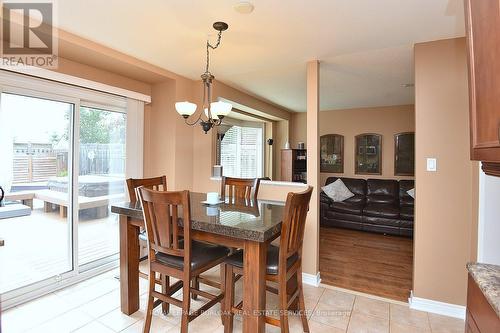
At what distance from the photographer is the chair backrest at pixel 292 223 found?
67.5 inches

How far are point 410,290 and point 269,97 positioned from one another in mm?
3578

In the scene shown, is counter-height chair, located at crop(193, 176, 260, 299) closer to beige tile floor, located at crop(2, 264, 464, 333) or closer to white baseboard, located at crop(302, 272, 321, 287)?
beige tile floor, located at crop(2, 264, 464, 333)

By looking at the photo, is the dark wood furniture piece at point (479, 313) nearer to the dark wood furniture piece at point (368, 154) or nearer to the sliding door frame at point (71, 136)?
the sliding door frame at point (71, 136)

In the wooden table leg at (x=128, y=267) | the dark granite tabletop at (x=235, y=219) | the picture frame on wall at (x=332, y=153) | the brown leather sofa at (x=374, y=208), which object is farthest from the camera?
the picture frame on wall at (x=332, y=153)

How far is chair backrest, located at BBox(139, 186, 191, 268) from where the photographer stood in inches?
68.4

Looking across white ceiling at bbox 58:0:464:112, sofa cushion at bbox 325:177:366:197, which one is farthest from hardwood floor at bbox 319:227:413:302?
white ceiling at bbox 58:0:464:112

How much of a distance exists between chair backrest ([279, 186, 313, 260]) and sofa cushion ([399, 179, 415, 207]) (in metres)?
3.94

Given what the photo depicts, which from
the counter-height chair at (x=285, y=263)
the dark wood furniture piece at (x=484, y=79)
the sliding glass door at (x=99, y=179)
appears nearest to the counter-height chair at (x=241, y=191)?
the counter-height chair at (x=285, y=263)

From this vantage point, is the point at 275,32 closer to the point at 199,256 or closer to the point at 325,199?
the point at 199,256

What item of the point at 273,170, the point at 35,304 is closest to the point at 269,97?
the point at 273,170

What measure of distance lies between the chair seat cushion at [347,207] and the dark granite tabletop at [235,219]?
3.12 metres

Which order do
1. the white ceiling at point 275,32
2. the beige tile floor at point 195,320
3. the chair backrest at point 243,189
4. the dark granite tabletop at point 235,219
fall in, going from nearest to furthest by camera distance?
the dark granite tabletop at point 235,219, the white ceiling at point 275,32, the beige tile floor at point 195,320, the chair backrest at point 243,189

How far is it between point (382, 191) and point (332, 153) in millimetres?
1378

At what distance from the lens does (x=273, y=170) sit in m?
6.70
